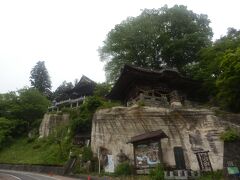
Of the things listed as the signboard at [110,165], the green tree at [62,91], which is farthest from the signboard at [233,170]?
the green tree at [62,91]

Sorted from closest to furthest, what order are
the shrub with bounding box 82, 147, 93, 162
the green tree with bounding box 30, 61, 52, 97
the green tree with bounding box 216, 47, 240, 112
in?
the green tree with bounding box 216, 47, 240, 112
the shrub with bounding box 82, 147, 93, 162
the green tree with bounding box 30, 61, 52, 97

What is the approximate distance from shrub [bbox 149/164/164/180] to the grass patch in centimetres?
1392

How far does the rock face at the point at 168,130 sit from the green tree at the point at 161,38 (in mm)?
12428

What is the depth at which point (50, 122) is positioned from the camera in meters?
42.6

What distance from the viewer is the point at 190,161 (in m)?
18.7

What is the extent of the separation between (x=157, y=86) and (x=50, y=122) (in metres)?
22.2

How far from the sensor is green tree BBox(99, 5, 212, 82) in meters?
→ 33.1

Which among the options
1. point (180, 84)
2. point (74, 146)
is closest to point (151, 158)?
point (180, 84)

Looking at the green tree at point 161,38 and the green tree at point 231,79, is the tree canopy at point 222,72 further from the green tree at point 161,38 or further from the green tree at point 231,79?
the green tree at point 161,38

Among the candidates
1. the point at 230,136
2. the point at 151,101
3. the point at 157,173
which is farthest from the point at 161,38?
the point at 157,173

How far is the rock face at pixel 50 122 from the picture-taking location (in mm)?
42156

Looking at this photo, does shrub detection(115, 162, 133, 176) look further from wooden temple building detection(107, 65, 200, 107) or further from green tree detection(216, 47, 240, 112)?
green tree detection(216, 47, 240, 112)

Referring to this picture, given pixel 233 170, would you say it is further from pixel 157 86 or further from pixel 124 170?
pixel 157 86

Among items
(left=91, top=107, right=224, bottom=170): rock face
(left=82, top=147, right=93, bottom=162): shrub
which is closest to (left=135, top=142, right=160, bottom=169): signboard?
(left=91, top=107, right=224, bottom=170): rock face
